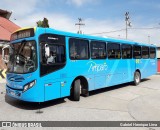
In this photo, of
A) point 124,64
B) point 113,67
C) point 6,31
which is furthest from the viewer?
point 6,31

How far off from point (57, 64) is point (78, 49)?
1.50m

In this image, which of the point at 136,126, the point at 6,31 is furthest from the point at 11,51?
the point at 6,31

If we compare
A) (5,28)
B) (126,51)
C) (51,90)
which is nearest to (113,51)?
(126,51)

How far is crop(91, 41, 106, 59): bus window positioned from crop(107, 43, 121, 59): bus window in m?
0.46

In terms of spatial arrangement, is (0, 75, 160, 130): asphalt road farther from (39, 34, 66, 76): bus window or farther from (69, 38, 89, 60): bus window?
(69, 38, 89, 60): bus window

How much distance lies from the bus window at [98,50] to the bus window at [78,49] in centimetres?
45

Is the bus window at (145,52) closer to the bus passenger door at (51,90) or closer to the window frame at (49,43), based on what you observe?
the window frame at (49,43)

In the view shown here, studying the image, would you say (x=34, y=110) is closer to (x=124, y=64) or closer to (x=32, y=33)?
(x=32, y=33)

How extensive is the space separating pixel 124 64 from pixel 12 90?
6971 mm

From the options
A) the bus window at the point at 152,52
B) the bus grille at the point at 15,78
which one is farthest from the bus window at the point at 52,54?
the bus window at the point at 152,52

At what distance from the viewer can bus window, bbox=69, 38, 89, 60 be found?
8672 mm

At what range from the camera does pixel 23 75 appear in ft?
24.0

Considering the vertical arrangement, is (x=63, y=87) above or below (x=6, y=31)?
below

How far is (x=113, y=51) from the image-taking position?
11492 mm
